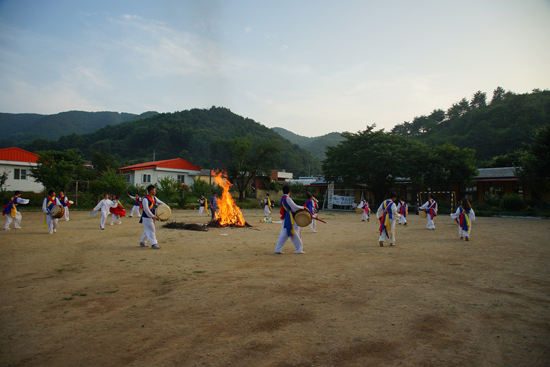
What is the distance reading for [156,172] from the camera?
157 feet

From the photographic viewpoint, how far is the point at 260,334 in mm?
4094

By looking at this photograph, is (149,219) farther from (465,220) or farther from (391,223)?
(465,220)

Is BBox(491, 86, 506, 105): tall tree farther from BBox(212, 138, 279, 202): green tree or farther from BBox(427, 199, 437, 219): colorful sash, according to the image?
BBox(427, 199, 437, 219): colorful sash

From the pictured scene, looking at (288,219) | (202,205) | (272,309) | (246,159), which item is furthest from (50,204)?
(246,159)

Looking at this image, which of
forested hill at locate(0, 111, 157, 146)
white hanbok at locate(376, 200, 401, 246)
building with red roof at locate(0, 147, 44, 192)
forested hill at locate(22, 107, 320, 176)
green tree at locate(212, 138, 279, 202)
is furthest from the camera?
forested hill at locate(0, 111, 157, 146)

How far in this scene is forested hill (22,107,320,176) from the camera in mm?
70312

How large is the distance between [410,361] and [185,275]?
4.72 meters

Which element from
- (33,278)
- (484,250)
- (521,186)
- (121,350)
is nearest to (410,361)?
(121,350)

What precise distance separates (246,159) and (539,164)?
3251 centimetres

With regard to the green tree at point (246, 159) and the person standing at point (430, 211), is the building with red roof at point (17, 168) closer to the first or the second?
the green tree at point (246, 159)

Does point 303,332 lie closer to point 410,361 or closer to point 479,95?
point 410,361

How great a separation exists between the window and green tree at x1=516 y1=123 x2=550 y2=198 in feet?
172

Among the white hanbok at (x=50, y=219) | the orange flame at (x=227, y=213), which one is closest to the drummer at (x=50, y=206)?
the white hanbok at (x=50, y=219)

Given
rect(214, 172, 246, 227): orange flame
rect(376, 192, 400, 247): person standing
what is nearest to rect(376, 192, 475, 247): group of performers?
rect(376, 192, 400, 247): person standing
